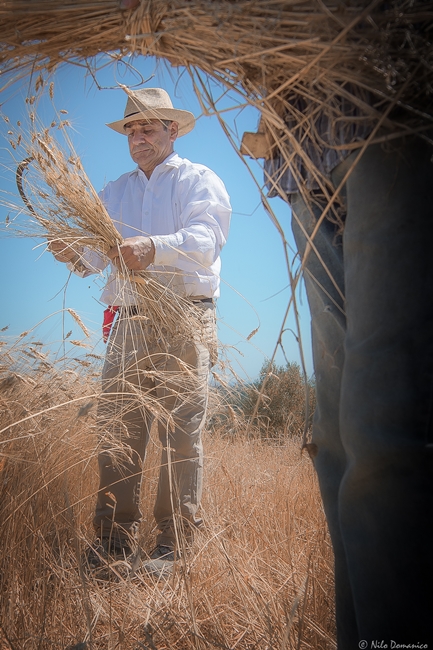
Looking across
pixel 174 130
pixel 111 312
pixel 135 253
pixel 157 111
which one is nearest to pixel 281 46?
pixel 135 253

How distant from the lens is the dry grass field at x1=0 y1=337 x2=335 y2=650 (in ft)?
3.76

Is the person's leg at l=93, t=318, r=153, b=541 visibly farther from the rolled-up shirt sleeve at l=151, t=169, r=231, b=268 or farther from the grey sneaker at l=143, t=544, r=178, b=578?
the rolled-up shirt sleeve at l=151, t=169, r=231, b=268

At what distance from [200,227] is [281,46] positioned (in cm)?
141

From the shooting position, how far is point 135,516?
221cm

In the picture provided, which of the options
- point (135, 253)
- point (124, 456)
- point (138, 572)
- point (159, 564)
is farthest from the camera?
point (124, 456)

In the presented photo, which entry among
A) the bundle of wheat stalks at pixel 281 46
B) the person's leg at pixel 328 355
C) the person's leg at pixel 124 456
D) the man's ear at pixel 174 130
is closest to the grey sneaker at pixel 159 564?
the person's leg at pixel 124 456

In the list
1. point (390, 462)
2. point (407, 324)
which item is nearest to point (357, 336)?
point (407, 324)

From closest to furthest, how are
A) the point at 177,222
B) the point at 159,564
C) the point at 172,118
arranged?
the point at 159,564
the point at 177,222
the point at 172,118

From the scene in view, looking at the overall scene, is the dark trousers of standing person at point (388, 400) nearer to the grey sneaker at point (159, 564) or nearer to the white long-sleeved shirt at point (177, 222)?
the grey sneaker at point (159, 564)

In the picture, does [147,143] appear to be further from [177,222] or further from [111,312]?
[111,312]

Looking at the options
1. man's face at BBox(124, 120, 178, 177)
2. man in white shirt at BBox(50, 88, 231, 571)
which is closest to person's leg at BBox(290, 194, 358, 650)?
man in white shirt at BBox(50, 88, 231, 571)

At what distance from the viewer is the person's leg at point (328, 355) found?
0.89 metres

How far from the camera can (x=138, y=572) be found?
1.64m

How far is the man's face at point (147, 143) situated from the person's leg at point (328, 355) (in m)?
1.64
